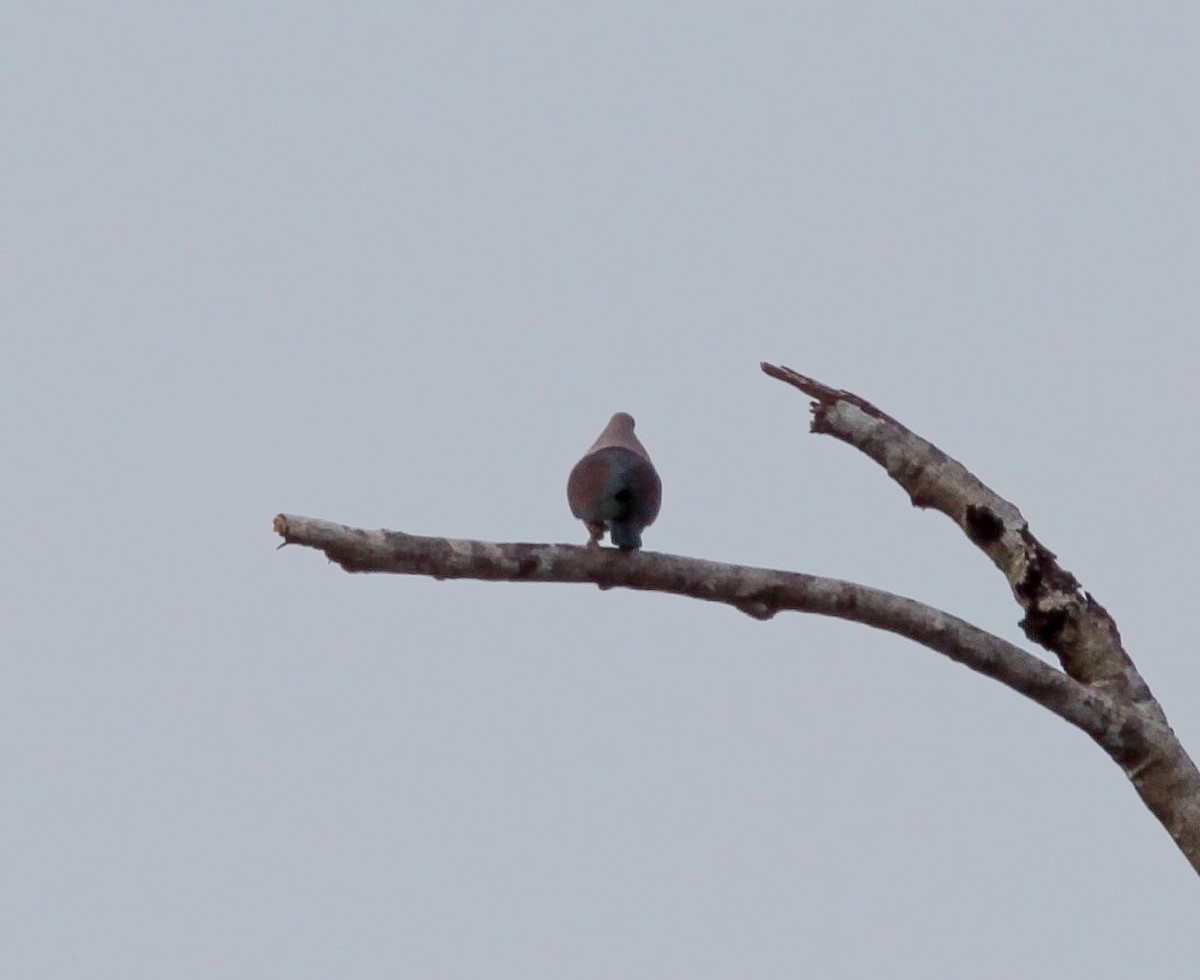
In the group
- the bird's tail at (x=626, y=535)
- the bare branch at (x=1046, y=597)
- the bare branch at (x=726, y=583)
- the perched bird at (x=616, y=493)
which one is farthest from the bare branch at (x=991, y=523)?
the bird's tail at (x=626, y=535)

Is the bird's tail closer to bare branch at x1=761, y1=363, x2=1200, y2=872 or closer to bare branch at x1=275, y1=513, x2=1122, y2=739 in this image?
bare branch at x1=275, y1=513, x2=1122, y2=739

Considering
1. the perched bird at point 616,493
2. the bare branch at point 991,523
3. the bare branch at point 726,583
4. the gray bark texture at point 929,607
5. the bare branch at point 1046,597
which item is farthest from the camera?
the bare branch at point 991,523

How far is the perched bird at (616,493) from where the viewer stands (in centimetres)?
503

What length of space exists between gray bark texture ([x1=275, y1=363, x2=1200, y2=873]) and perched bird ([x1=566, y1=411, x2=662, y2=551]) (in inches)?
8.8

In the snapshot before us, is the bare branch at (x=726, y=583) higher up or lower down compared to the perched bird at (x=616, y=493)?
lower down

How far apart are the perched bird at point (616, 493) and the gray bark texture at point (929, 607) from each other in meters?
0.22

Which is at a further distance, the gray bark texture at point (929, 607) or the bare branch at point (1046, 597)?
the bare branch at point (1046, 597)

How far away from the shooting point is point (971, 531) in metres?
5.67

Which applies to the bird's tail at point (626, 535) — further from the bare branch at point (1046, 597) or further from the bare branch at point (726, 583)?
the bare branch at point (1046, 597)

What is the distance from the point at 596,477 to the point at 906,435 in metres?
1.08

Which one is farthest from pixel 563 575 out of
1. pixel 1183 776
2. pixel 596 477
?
pixel 1183 776

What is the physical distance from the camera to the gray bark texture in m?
4.46

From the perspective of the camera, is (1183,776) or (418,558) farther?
(1183,776)

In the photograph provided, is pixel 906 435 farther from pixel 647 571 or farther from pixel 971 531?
pixel 647 571
